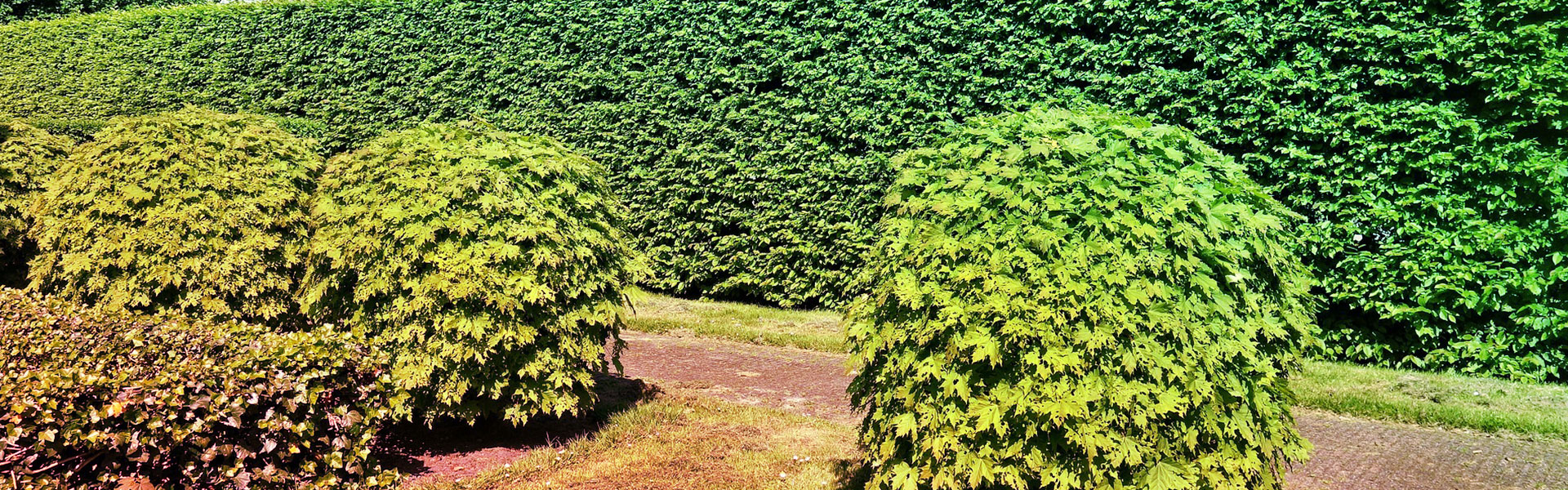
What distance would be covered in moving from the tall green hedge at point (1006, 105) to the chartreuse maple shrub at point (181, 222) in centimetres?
386

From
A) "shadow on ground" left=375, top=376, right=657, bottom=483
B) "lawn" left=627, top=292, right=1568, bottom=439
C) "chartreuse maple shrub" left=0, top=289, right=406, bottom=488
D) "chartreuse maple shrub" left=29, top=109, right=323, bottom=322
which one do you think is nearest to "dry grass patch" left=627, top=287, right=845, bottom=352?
"lawn" left=627, top=292, right=1568, bottom=439

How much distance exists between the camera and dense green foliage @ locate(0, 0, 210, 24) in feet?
75.2

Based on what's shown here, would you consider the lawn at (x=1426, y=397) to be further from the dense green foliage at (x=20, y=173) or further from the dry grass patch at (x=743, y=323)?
the dense green foliage at (x=20, y=173)

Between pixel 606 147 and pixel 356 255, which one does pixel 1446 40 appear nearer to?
pixel 356 255

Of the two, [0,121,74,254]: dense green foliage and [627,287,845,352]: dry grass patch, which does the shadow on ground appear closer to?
[627,287,845,352]: dry grass patch

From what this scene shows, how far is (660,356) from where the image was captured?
757cm

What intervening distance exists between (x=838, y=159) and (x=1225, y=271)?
5.77m

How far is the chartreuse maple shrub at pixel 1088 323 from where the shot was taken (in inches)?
121

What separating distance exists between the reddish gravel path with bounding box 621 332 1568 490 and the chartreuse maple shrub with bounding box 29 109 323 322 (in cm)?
251

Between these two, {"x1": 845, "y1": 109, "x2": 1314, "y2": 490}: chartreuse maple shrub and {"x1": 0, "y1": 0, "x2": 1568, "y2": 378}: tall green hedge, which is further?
{"x1": 0, "y1": 0, "x2": 1568, "y2": 378}: tall green hedge

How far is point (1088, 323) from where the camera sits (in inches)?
122

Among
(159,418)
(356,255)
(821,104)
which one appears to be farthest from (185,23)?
Answer: (159,418)

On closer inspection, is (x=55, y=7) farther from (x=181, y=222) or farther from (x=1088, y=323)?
(x=1088, y=323)

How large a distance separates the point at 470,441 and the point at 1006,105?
4.60m
